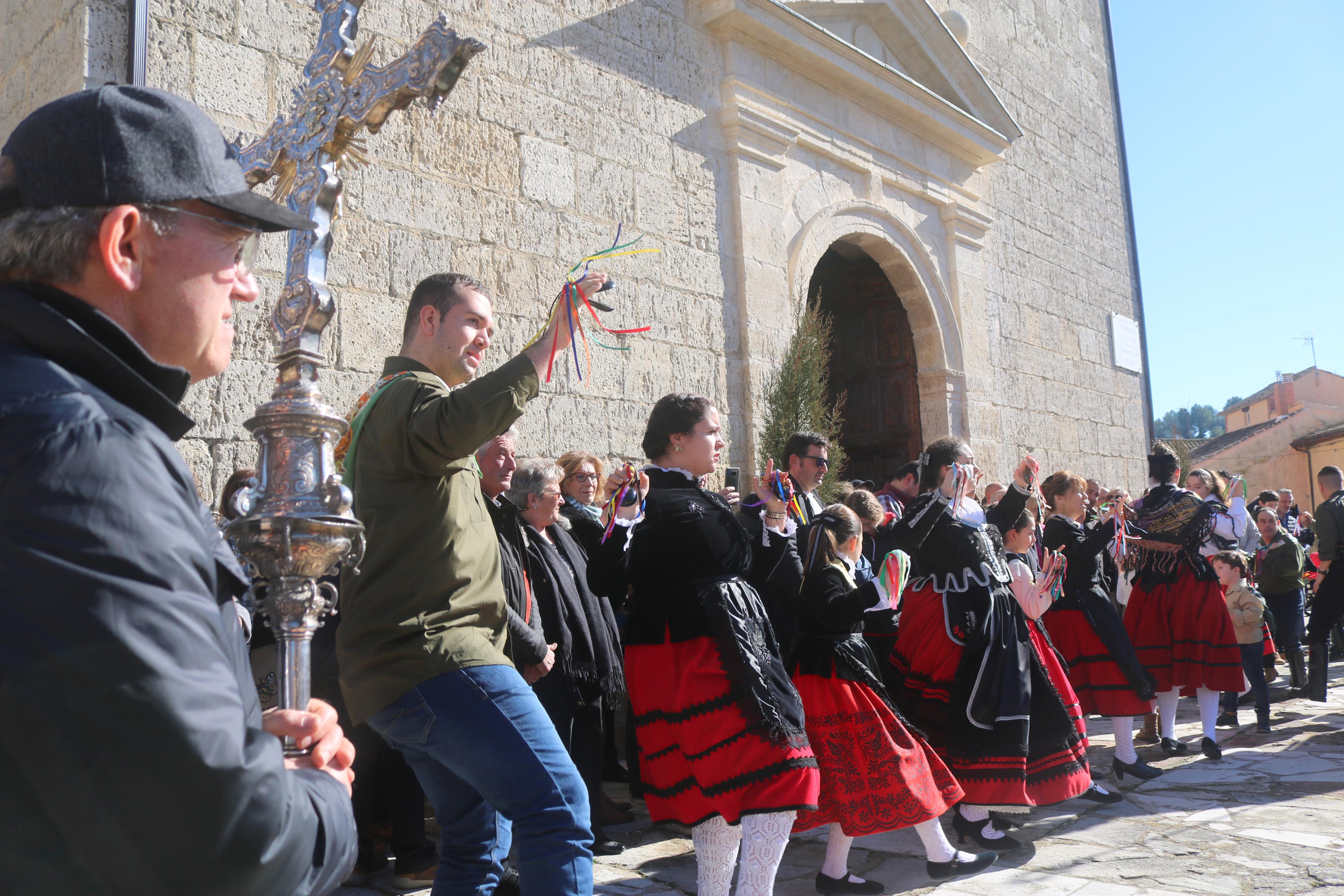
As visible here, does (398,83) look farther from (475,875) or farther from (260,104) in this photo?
(260,104)

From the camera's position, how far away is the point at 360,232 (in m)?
5.45

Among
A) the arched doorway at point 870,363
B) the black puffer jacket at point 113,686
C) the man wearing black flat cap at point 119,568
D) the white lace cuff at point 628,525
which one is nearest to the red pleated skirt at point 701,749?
the white lace cuff at point 628,525

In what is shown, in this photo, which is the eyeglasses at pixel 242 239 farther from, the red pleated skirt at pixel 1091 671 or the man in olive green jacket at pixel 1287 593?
the man in olive green jacket at pixel 1287 593

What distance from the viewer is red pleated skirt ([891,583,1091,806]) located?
3875 millimetres

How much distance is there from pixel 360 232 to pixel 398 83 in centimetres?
407

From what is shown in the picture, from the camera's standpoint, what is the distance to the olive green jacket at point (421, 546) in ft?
6.77

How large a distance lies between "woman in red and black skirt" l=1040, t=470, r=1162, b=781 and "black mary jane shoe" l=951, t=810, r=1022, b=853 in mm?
1453

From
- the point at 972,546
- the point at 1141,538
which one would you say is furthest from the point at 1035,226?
the point at 972,546

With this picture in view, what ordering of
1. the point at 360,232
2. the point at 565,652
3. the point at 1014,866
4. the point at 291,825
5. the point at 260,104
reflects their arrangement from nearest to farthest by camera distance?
1. the point at 291,825
2. the point at 1014,866
3. the point at 565,652
4. the point at 260,104
5. the point at 360,232

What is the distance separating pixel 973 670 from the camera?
13.3ft

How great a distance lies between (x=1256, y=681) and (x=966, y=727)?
366cm

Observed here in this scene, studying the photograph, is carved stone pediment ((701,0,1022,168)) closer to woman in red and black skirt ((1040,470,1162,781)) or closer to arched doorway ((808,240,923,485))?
arched doorway ((808,240,923,485))

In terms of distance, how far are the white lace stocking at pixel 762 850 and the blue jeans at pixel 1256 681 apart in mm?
4455

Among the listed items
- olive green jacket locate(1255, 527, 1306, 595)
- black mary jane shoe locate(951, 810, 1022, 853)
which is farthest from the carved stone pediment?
black mary jane shoe locate(951, 810, 1022, 853)
